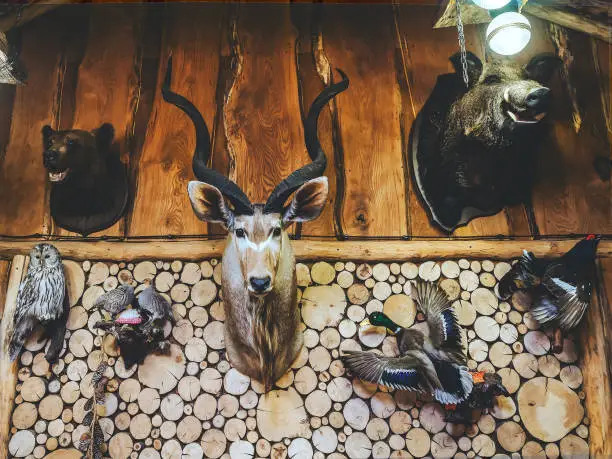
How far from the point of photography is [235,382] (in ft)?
8.63

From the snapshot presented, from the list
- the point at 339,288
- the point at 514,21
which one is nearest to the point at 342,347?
the point at 339,288

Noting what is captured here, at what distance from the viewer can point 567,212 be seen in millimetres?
3121

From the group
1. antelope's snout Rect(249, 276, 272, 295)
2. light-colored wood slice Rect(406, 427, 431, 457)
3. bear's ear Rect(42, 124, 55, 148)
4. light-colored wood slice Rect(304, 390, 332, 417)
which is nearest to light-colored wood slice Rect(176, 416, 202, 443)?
light-colored wood slice Rect(304, 390, 332, 417)

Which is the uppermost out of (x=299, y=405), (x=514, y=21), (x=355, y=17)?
(x=355, y=17)

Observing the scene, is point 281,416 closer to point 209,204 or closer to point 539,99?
point 209,204

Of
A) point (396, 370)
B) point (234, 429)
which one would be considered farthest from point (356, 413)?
point (234, 429)

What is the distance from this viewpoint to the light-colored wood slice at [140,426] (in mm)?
2549

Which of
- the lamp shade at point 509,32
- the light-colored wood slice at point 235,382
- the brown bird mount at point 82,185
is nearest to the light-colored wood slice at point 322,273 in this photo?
the light-colored wood slice at point 235,382

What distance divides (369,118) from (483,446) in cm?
208

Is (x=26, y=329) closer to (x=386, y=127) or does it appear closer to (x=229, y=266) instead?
(x=229, y=266)

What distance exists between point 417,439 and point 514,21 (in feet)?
7.49

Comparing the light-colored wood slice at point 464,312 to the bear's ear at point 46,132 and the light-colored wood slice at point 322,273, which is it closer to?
the light-colored wood slice at point 322,273

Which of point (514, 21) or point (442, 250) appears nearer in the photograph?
point (514, 21)

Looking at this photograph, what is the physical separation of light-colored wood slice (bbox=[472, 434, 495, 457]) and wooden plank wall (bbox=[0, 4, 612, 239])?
1.15 m
